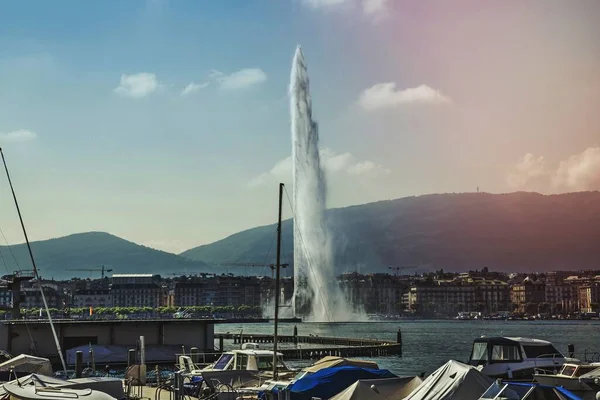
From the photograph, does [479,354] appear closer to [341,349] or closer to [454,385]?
[454,385]

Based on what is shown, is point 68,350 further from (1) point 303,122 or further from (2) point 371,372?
(1) point 303,122

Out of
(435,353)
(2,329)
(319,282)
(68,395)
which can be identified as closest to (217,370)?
(68,395)

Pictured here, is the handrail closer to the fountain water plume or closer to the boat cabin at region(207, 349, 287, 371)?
the boat cabin at region(207, 349, 287, 371)

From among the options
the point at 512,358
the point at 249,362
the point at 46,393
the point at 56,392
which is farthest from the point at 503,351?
the point at 46,393

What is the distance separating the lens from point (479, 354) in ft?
116

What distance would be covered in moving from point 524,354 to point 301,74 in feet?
375

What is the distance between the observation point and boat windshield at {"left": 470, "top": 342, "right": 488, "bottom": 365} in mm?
35031

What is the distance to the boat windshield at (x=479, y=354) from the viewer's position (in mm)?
35031

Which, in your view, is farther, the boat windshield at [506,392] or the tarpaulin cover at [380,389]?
the tarpaulin cover at [380,389]

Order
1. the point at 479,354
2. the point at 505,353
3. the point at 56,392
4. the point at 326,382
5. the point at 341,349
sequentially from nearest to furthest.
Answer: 1. the point at 56,392
2. the point at 326,382
3. the point at 505,353
4. the point at 479,354
5. the point at 341,349

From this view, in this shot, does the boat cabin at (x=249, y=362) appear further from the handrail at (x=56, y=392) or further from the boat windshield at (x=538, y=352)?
the handrail at (x=56, y=392)

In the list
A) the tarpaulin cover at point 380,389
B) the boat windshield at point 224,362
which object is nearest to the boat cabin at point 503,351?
the boat windshield at point 224,362

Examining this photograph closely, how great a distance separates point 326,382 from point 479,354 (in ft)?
41.5

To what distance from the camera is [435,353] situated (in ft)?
292
